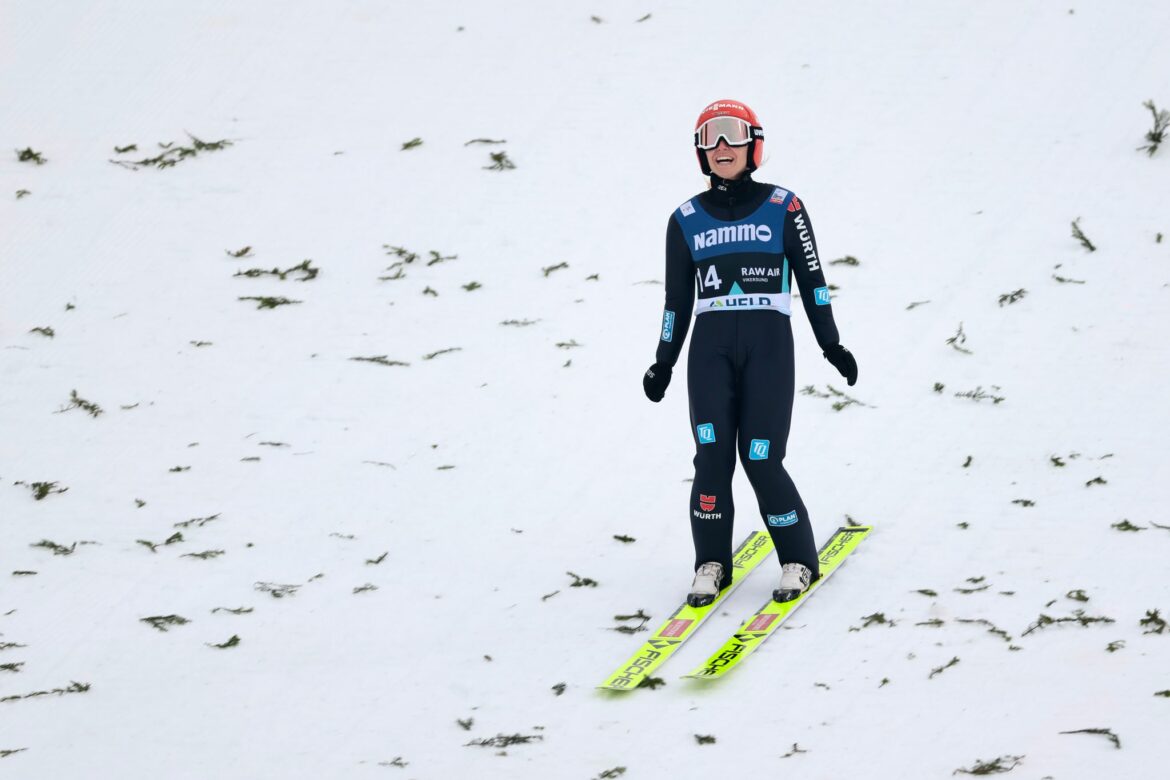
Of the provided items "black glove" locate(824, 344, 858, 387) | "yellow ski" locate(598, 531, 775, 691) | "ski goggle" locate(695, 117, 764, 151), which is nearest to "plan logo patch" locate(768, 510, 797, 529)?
"yellow ski" locate(598, 531, 775, 691)

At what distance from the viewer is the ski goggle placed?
679cm

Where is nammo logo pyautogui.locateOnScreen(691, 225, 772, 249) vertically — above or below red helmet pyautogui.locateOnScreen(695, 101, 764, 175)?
below

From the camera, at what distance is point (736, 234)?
6863mm

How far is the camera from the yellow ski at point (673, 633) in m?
6.45

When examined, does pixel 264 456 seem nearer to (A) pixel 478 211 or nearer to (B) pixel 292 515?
(B) pixel 292 515

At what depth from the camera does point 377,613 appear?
24.0 ft

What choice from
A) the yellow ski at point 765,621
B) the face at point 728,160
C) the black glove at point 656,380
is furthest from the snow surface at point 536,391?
the face at point 728,160

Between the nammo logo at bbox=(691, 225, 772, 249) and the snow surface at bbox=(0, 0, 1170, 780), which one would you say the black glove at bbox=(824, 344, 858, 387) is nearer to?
the nammo logo at bbox=(691, 225, 772, 249)

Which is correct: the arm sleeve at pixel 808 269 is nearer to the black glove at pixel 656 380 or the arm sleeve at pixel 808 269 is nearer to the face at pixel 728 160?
the face at pixel 728 160

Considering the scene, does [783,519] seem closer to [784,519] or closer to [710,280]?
[784,519]

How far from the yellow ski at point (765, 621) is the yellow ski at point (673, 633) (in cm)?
20

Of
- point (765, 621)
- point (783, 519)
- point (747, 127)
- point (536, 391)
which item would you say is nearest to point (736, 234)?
point (747, 127)

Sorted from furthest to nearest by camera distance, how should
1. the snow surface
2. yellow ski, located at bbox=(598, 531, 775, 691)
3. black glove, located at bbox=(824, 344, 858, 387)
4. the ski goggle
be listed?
black glove, located at bbox=(824, 344, 858, 387) < the ski goggle < yellow ski, located at bbox=(598, 531, 775, 691) < the snow surface

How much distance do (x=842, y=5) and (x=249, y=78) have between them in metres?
5.69
